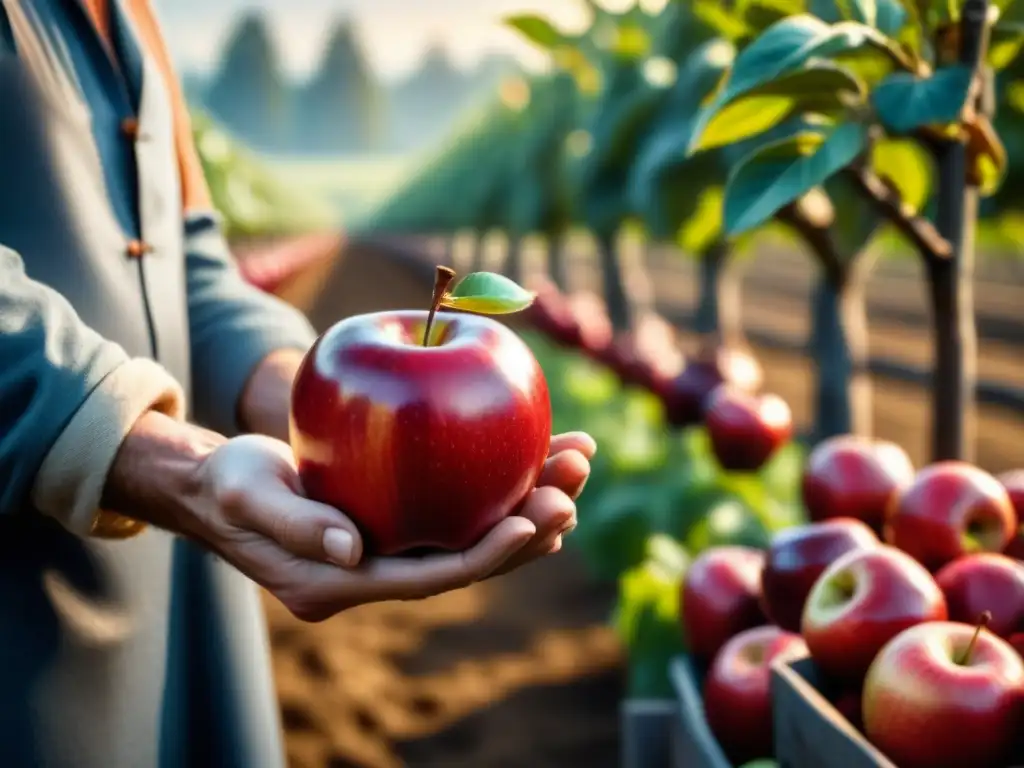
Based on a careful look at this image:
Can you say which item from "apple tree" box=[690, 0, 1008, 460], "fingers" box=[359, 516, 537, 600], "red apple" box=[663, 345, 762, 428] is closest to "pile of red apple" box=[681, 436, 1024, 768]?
"apple tree" box=[690, 0, 1008, 460]

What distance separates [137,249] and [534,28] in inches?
87.1

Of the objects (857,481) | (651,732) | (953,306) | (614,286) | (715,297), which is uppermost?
(953,306)

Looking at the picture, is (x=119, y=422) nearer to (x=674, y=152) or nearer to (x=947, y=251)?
(x=947, y=251)

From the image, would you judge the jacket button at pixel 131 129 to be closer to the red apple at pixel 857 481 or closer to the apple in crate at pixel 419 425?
the apple in crate at pixel 419 425

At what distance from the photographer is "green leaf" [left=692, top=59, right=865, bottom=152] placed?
1.84 m

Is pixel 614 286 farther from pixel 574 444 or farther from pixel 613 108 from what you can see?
pixel 574 444

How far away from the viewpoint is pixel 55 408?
1.21 meters

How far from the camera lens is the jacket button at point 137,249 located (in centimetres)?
158

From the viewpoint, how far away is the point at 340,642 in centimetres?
483

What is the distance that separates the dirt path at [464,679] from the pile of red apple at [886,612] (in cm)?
155

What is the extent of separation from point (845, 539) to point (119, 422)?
1.34 m

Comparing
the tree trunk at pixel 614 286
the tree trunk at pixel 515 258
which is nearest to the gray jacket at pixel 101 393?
the tree trunk at pixel 614 286

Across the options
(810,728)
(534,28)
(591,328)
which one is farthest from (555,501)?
(591,328)

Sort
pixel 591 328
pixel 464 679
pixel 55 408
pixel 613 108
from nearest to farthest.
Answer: pixel 55 408 → pixel 464 679 → pixel 613 108 → pixel 591 328
